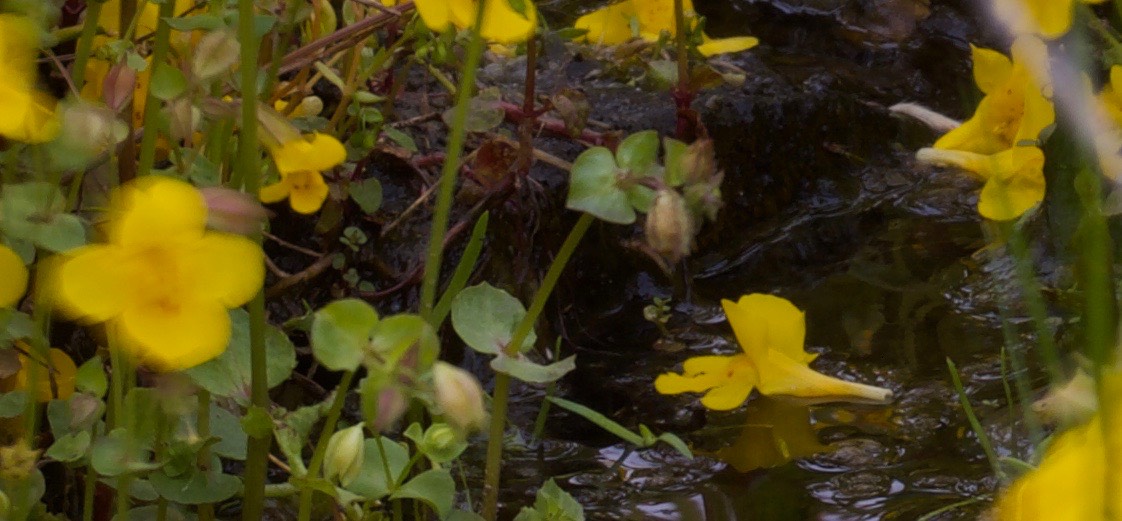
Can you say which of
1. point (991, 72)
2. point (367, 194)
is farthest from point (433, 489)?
point (991, 72)

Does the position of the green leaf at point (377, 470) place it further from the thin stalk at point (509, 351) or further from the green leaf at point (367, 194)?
the green leaf at point (367, 194)

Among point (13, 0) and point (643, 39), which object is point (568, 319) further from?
point (13, 0)

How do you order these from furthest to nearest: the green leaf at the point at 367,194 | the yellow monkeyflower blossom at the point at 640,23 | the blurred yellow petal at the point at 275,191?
the yellow monkeyflower blossom at the point at 640,23 < the green leaf at the point at 367,194 < the blurred yellow petal at the point at 275,191

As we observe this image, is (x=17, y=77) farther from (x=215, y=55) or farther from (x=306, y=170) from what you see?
(x=306, y=170)

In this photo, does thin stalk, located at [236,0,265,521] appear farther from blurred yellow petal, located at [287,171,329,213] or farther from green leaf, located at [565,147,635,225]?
blurred yellow petal, located at [287,171,329,213]

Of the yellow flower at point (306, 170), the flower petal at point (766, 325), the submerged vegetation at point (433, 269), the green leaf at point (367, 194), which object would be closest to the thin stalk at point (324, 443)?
the submerged vegetation at point (433, 269)

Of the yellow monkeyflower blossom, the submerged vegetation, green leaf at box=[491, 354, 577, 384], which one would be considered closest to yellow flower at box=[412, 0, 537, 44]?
the submerged vegetation

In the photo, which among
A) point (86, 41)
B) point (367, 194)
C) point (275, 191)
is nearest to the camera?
point (86, 41)

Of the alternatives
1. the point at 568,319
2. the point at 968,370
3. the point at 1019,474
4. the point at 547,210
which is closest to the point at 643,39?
the point at 547,210
